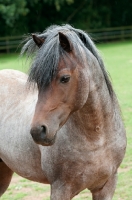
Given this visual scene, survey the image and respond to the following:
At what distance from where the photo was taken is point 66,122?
10.5 feet

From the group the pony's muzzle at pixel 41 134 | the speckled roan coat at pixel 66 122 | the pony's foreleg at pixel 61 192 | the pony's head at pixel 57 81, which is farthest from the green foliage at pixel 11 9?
the pony's muzzle at pixel 41 134

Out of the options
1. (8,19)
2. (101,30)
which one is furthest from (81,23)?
(8,19)

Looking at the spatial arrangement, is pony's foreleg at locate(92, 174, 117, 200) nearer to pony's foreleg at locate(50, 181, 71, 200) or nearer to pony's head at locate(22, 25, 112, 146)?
pony's foreleg at locate(50, 181, 71, 200)

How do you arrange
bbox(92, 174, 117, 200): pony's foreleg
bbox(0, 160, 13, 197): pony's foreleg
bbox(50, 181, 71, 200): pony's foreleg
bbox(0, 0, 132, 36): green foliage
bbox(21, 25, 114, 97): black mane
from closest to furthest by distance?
1. bbox(21, 25, 114, 97): black mane
2. bbox(50, 181, 71, 200): pony's foreleg
3. bbox(92, 174, 117, 200): pony's foreleg
4. bbox(0, 160, 13, 197): pony's foreleg
5. bbox(0, 0, 132, 36): green foliage

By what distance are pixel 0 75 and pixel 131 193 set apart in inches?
77.6

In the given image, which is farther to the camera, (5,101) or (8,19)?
(8,19)

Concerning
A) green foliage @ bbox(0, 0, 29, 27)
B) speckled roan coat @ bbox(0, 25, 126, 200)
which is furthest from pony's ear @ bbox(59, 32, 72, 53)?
green foliage @ bbox(0, 0, 29, 27)

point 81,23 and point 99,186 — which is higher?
point 99,186

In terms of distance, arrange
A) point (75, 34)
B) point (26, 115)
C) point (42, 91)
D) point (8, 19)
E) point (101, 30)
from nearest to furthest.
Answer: point (42, 91)
point (75, 34)
point (26, 115)
point (8, 19)
point (101, 30)

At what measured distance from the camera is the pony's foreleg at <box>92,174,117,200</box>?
3.48 meters

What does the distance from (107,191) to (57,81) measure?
1178 millimetres

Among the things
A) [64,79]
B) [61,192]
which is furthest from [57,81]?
[61,192]

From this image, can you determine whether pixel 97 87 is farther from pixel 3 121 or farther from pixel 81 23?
pixel 81 23

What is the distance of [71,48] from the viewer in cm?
287
